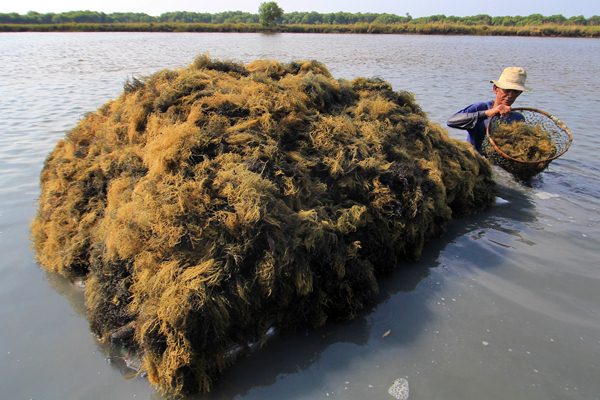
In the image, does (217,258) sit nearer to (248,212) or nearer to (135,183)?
(248,212)

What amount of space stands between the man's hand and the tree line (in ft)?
220

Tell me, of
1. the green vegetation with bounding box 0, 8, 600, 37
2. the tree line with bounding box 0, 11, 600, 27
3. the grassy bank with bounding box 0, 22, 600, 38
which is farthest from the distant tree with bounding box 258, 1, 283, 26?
the grassy bank with bounding box 0, 22, 600, 38

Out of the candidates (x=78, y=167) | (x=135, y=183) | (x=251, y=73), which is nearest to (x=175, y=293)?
(x=135, y=183)

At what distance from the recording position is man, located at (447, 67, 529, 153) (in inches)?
224

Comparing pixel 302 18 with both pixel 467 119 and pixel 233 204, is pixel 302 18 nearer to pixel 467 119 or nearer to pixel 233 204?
pixel 467 119

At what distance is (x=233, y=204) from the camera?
307cm

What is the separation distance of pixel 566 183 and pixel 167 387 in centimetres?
644

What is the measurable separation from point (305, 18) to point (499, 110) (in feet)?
325

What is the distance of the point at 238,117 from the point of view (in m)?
3.97

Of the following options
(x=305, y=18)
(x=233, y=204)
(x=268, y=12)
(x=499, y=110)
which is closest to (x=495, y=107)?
(x=499, y=110)

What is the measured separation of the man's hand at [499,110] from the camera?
5762 millimetres

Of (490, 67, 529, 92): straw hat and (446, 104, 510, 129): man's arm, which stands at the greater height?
(490, 67, 529, 92): straw hat

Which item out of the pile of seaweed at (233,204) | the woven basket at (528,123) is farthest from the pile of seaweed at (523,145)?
the pile of seaweed at (233,204)

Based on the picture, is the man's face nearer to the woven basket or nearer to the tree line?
the woven basket
